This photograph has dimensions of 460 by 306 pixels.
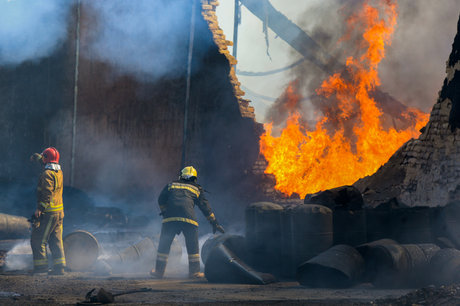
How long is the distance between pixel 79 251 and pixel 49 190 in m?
1.05

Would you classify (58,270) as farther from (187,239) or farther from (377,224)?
(377,224)

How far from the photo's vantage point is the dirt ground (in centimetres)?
620

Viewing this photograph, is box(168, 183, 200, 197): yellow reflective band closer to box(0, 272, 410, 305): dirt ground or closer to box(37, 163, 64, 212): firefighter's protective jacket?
box(0, 272, 410, 305): dirt ground

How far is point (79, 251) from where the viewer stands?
29.8 ft

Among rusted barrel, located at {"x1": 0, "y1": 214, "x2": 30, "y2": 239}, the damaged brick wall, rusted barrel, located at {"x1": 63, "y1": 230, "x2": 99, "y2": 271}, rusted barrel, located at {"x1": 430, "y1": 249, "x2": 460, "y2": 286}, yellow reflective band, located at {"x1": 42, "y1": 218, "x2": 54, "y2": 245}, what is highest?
the damaged brick wall

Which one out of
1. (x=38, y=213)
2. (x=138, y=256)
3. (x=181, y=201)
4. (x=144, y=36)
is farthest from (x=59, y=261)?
(x=144, y=36)

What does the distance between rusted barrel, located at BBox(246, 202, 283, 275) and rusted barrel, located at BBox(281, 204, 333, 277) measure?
0.22m

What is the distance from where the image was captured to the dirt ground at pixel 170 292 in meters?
6.20

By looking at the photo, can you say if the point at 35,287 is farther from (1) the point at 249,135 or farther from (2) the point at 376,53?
(2) the point at 376,53

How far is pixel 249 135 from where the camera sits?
1459cm

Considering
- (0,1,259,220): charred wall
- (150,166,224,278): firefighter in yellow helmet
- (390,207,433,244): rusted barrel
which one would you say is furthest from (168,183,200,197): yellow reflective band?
(0,1,259,220): charred wall

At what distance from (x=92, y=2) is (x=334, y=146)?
7.38 m

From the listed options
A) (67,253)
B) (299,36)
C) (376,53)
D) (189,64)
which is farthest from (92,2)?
(299,36)

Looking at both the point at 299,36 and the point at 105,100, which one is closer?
the point at 105,100
